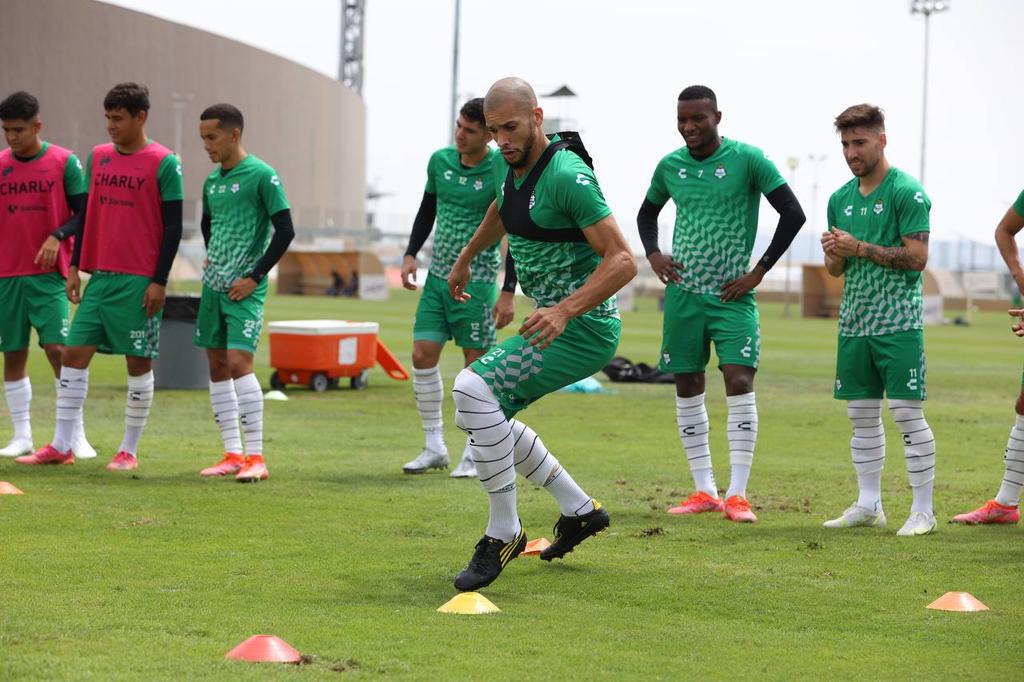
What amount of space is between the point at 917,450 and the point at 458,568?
2.75 meters

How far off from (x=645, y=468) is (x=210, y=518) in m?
3.61

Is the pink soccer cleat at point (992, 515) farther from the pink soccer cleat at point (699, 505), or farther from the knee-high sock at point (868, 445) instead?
the pink soccer cleat at point (699, 505)

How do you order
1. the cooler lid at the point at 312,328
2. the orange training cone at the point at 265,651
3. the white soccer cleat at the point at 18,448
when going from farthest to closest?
the cooler lid at the point at 312,328, the white soccer cleat at the point at 18,448, the orange training cone at the point at 265,651

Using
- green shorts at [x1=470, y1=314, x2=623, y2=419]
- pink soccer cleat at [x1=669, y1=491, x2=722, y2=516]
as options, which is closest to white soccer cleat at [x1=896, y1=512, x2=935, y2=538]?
pink soccer cleat at [x1=669, y1=491, x2=722, y2=516]

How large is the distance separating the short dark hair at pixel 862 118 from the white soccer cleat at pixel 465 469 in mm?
3368

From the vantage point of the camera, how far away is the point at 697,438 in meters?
8.59

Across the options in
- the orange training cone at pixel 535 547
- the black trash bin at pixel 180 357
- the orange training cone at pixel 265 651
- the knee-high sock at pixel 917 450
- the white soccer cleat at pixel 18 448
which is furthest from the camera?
the black trash bin at pixel 180 357

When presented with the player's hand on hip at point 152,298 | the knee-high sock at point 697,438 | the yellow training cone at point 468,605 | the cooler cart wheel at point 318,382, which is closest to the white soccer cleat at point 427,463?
the player's hand on hip at point 152,298

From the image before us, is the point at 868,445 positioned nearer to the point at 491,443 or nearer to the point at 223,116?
the point at 491,443

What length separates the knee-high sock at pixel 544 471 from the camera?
665cm

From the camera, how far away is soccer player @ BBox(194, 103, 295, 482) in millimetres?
9367

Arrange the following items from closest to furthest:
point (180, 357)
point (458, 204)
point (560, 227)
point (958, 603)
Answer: point (958, 603) < point (560, 227) < point (458, 204) < point (180, 357)

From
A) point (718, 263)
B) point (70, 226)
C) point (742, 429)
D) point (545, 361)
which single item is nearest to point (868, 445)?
point (742, 429)

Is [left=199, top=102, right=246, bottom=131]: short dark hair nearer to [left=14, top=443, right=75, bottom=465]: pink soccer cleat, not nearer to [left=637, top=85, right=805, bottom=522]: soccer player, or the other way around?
[left=14, top=443, right=75, bottom=465]: pink soccer cleat
